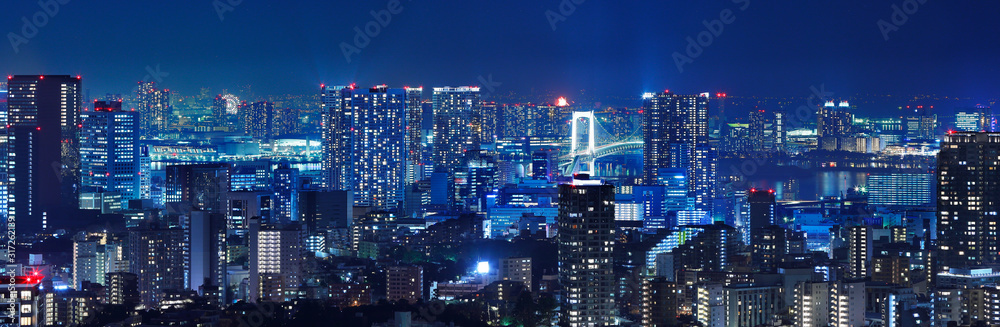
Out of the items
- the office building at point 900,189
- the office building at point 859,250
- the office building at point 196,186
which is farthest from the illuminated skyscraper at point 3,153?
the office building at point 900,189

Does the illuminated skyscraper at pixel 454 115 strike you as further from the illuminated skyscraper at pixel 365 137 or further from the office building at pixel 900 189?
the office building at pixel 900 189

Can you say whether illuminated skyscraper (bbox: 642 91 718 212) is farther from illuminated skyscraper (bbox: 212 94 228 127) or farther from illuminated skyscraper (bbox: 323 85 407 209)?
illuminated skyscraper (bbox: 212 94 228 127)

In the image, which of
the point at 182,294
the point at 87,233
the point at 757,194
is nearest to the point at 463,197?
the point at 757,194

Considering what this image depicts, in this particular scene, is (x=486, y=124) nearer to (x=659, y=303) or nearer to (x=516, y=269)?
(x=516, y=269)

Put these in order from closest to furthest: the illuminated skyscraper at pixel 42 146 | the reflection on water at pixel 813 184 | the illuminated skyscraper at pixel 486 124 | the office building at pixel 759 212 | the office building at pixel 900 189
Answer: the office building at pixel 759 212, the office building at pixel 900 189, the illuminated skyscraper at pixel 42 146, the reflection on water at pixel 813 184, the illuminated skyscraper at pixel 486 124

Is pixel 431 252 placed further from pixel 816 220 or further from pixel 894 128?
pixel 894 128

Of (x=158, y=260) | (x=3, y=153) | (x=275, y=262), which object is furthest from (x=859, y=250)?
(x=3, y=153)

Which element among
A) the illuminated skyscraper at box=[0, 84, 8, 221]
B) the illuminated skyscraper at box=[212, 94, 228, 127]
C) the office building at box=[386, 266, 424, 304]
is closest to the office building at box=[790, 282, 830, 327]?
the office building at box=[386, 266, 424, 304]
